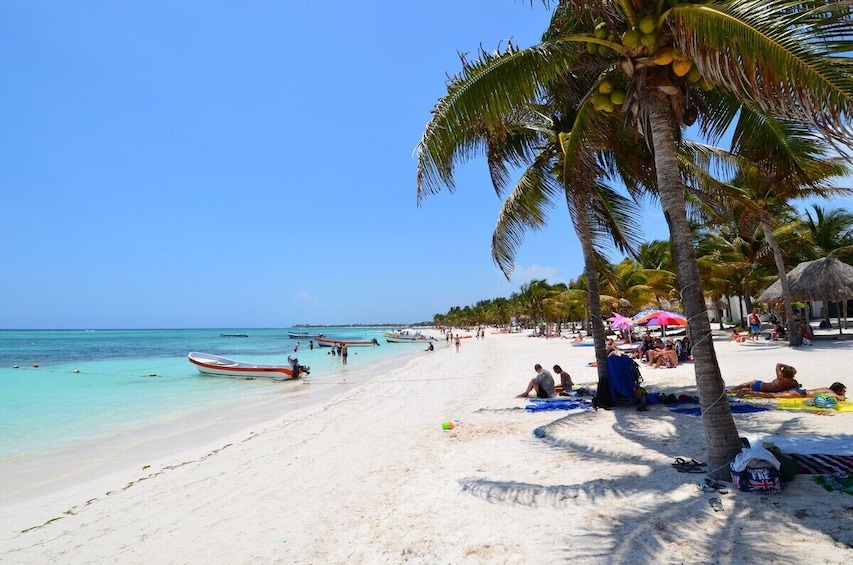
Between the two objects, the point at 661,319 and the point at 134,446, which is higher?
the point at 661,319

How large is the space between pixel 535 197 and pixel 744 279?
20649 mm

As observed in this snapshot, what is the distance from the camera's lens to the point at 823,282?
15.4 meters

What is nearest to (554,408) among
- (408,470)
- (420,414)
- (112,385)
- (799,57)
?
(420,414)

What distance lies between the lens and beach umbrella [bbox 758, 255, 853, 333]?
15063 mm

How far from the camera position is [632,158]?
7094mm

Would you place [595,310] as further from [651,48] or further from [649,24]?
[649,24]

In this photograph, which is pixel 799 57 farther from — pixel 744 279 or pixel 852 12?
pixel 744 279

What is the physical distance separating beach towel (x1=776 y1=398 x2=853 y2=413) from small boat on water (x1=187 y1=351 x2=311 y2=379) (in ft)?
61.8

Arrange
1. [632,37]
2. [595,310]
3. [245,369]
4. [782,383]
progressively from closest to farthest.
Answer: [632,37]
[782,383]
[595,310]
[245,369]

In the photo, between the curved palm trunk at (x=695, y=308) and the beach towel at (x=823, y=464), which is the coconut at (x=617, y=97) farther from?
the beach towel at (x=823, y=464)

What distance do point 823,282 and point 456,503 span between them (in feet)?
55.5

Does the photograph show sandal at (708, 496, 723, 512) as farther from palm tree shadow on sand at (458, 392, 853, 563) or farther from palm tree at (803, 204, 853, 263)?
palm tree at (803, 204, 853, 263)

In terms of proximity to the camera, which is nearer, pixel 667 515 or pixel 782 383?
pixel 667 515

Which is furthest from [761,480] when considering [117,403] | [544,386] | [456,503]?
[117,403]
